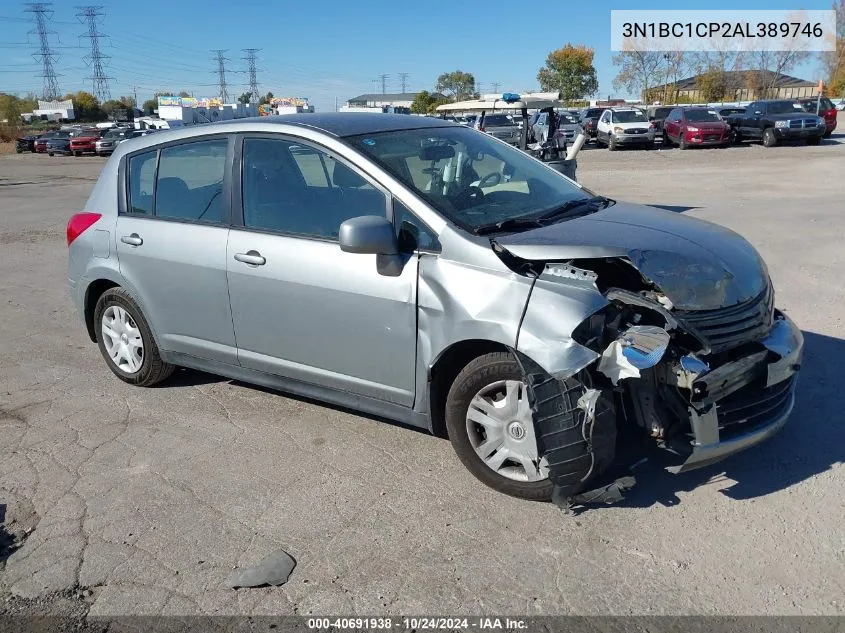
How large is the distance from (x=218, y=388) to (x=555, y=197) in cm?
270

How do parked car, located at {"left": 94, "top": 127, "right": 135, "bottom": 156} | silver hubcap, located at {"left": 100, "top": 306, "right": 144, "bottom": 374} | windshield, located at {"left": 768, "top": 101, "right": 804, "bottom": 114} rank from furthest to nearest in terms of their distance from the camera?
parked car, located at {"left": 94, "top": 127, "right": 135, "bottom": 156} → windshield, located at {"left": 768, "top": 101, "right": 804, "bottom": 114} → silver hubcap, located at {"left": 100, "top": 306, "right": 144, "bottom": 374}

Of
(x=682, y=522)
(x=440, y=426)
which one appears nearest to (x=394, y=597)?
(x=440, y=426)

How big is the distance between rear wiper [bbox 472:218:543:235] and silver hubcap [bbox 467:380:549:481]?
30.7 inches

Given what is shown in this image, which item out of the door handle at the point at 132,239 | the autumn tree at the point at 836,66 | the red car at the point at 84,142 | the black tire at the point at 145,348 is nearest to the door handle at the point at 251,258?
the door handle at the point at 132,239

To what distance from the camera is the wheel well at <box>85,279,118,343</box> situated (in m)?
5.37

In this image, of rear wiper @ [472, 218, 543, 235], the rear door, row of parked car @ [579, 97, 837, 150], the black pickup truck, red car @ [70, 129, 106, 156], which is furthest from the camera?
red car @ [70, 129, 106, 156]

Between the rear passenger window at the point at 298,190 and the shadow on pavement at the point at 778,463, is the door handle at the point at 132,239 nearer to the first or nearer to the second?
the rear passenger window at the point at 298,190

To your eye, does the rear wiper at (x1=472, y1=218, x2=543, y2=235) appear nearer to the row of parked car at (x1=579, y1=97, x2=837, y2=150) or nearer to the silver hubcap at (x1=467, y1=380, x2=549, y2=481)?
the silver hubcap at (x1=467, y1=380, x2=549, y2=481)

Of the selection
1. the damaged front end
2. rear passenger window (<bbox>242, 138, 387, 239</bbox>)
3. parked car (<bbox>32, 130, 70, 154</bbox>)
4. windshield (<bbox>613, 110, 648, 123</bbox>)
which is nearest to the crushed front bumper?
the damaged front end

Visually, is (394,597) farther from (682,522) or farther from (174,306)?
(174,306)

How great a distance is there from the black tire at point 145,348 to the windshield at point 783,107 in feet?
95.6

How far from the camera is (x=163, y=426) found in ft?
15.4

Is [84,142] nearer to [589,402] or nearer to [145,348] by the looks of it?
[145,348]

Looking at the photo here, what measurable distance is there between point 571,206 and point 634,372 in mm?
1504
